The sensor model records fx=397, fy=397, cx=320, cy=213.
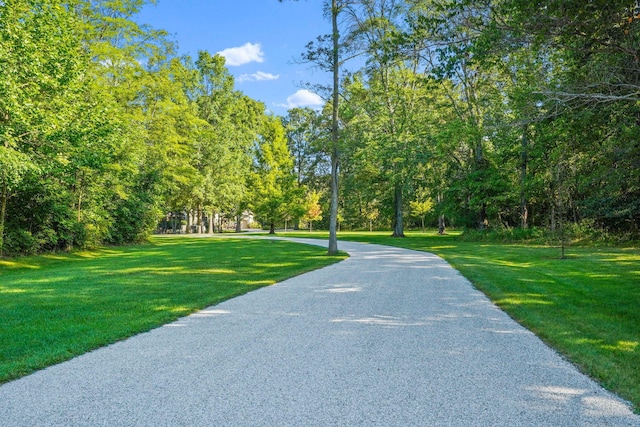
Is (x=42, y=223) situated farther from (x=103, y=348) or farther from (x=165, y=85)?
(x=103, y=348)

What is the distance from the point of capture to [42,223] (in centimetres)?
1695

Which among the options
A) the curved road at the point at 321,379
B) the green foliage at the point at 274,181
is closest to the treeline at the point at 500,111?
the curved road at the point at 321,379

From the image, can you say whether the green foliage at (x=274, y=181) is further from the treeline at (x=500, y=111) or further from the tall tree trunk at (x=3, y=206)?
the tall tree trunk at (x=3, y=206)

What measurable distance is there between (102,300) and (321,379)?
528 centimetres

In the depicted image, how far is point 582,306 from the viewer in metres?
6.49

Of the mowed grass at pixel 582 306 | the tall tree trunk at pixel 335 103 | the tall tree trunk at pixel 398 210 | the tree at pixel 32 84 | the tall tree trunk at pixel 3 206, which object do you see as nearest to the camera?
the mowed grass at pixel 582 306

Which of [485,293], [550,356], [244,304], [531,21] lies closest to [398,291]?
[485,293]

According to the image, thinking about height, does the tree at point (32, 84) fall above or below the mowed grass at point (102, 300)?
above

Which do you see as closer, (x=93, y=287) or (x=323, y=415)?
(x=323, y=415)

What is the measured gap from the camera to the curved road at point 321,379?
2.81 metres

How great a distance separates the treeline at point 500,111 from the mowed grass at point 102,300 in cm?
572

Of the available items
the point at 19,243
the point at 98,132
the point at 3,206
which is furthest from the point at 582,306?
the point at 19,243

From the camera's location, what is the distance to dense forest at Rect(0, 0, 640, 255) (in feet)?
21.0

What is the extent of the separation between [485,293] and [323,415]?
19.3ft
